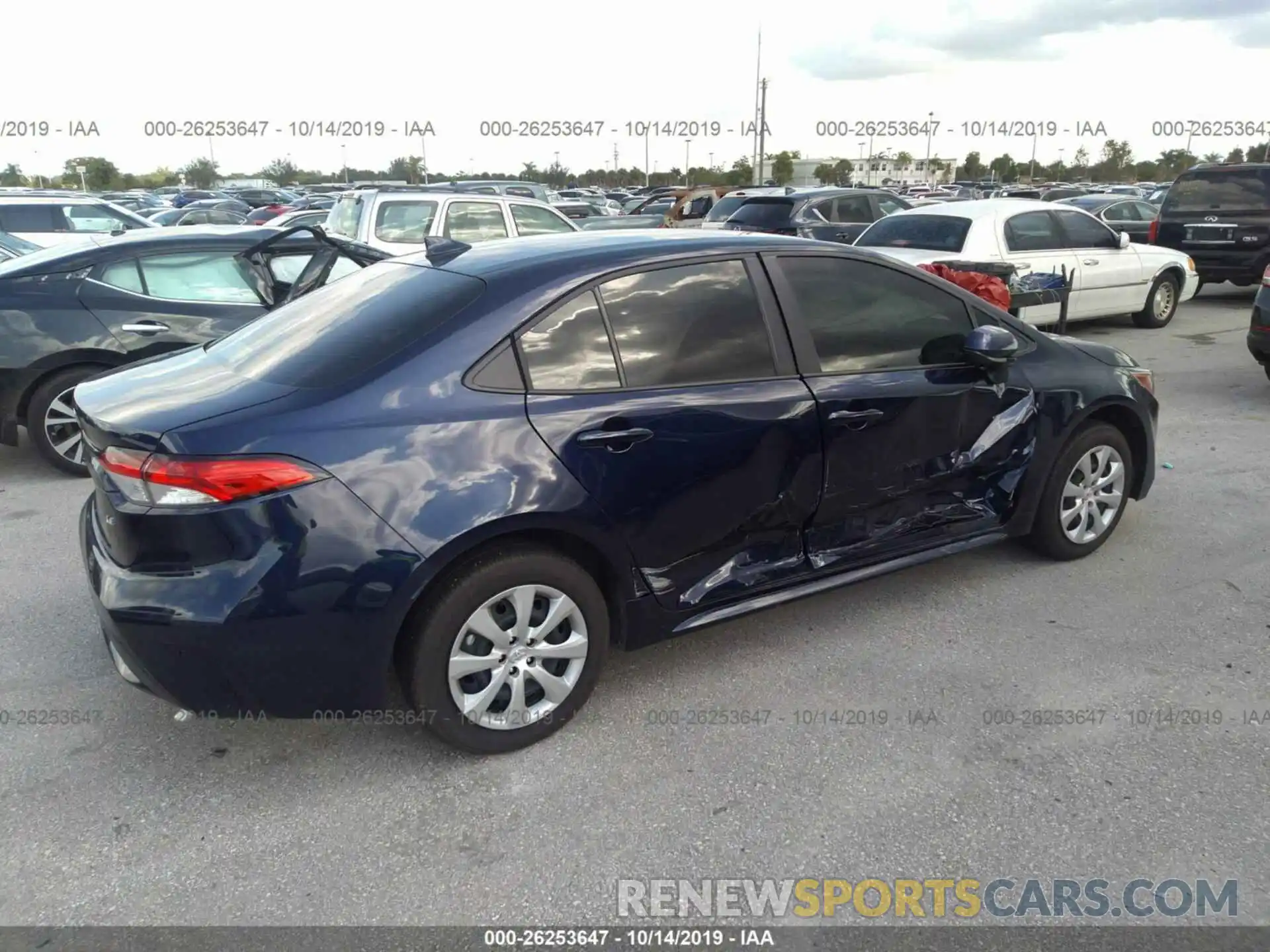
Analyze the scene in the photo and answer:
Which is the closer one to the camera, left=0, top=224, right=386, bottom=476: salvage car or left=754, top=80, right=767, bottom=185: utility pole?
left=0, top=224, right=386, bottom=476: salvage car

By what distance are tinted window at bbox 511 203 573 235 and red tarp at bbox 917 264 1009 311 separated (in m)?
4.09

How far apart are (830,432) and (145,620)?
2.31m

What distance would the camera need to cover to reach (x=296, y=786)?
9.58 feet

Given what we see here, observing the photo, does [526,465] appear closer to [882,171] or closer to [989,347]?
[989,347]

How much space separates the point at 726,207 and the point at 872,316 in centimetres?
1090

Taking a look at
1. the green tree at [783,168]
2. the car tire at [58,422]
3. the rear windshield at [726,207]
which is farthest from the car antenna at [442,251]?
the green tree at [783,168]

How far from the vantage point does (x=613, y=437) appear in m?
2.99

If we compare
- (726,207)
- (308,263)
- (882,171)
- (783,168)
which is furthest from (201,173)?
(308,263)

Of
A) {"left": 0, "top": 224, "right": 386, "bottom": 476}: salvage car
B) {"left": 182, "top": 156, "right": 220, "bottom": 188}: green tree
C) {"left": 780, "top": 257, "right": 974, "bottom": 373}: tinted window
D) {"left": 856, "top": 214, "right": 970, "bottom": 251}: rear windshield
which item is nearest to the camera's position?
{"left": 780, "top": 257, "right": 974, "bottom": 373}: tinted window

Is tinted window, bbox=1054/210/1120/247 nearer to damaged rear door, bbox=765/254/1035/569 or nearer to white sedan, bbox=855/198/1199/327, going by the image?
white sedan, bbox=855/198/1199/327

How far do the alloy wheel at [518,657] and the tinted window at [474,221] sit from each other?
717 cm

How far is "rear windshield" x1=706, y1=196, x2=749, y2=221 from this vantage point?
535 inches

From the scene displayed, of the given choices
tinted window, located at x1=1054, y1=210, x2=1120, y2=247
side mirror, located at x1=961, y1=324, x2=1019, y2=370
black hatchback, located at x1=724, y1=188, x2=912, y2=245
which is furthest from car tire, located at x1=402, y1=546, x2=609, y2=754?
black hatchback, located at x1=724, y1=188, x2=912, y2=245

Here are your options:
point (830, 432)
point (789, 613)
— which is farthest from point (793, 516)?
point (789, 613)
